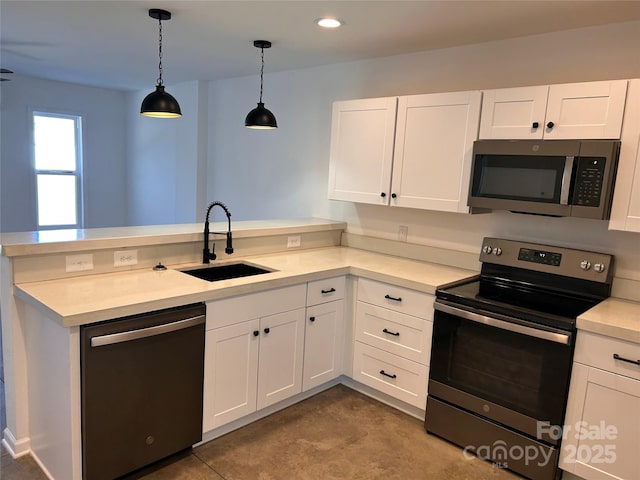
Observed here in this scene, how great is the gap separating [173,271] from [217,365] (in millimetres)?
606

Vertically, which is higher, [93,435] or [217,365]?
[217,365]

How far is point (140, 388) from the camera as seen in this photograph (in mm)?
2076

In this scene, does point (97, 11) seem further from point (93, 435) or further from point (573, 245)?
point (573, 245)

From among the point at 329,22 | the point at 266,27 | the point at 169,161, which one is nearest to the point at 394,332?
the point at 329,22

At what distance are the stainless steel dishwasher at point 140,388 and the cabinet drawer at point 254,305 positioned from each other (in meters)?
0.09

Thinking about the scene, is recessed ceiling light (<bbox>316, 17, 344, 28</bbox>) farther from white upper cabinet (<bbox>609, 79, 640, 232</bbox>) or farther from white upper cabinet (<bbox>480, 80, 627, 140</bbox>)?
white upper cabinet (<bbox>609, 79, 640, 232</bbox>)

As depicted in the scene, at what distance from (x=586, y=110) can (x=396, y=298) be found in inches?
55.9

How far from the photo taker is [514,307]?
2.34 m

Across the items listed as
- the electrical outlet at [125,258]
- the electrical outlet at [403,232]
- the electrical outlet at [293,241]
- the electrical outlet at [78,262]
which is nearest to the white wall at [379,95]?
the electrical outlet at [403,232]

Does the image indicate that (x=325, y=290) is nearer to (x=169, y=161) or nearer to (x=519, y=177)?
(x=519, y=177)

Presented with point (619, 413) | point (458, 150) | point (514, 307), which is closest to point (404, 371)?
point (514, 307)

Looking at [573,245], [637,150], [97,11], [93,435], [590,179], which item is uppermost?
[97,11]

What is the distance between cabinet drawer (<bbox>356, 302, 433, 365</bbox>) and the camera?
273 cm

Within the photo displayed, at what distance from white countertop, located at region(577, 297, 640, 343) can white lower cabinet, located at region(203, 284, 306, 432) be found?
4.93 ft
